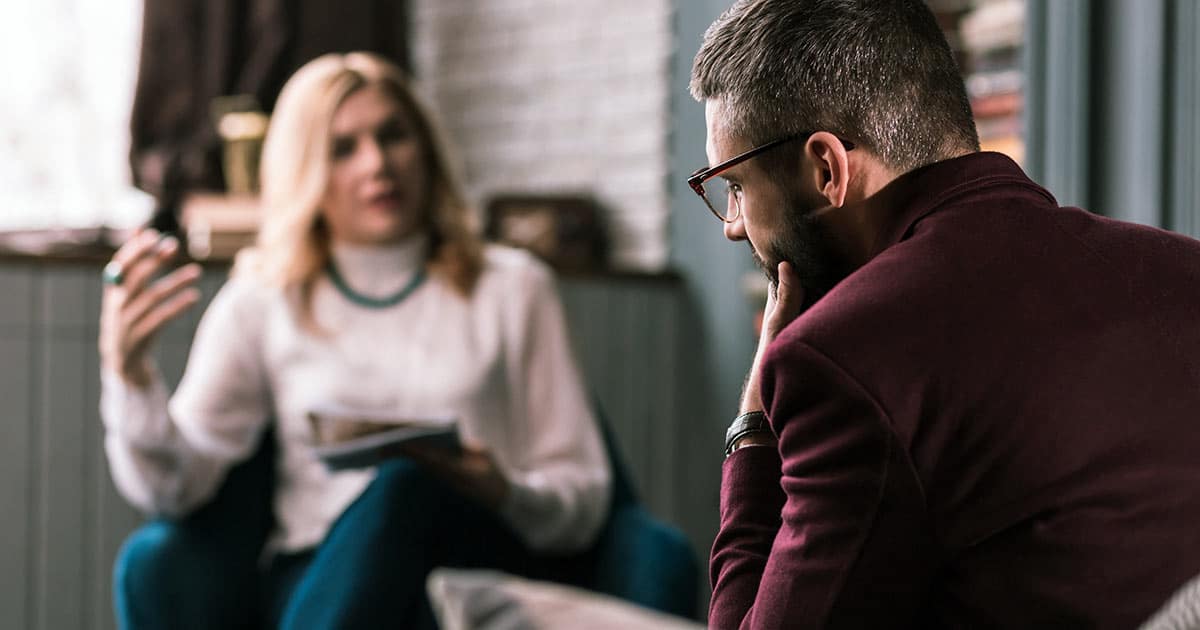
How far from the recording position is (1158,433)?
0.74 metres

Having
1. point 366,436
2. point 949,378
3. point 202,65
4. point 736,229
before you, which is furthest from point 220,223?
point 949,378

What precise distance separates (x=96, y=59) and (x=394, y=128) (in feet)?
5.58

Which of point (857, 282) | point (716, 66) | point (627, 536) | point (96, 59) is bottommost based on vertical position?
point (627, 536)

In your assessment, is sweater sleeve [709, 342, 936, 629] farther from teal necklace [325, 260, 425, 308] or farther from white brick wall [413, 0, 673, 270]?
white brick wall [413, 0, 673, 270]

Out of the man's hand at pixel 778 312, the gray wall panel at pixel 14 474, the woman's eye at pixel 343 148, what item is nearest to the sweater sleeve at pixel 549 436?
the woman's eye at pixel 343 148

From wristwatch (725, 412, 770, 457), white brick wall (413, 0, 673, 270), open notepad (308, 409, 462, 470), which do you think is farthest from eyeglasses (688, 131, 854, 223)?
white brick wall (413, 0, 673, 270)

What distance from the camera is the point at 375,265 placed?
2.47 m

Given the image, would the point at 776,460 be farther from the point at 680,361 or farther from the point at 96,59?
the point at 96,59

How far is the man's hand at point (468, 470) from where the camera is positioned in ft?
6.58

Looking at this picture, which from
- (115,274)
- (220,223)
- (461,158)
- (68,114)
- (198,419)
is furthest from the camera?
(461,158)

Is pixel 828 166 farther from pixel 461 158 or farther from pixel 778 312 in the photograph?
pixel 461 158

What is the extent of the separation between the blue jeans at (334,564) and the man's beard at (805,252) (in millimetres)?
1175

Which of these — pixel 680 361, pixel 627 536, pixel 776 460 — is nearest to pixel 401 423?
pixel 627 536

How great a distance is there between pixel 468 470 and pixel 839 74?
134 cm
